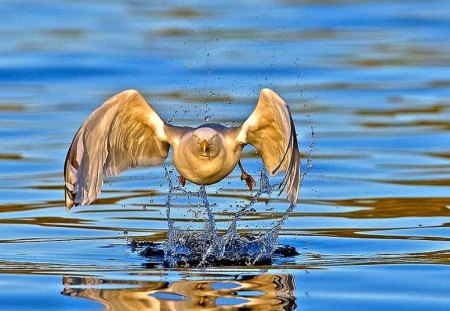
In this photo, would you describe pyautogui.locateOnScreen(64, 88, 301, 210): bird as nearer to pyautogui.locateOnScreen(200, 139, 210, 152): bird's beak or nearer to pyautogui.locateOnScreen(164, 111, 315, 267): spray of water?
pyautogui.locateOnScreen(200, 139, 210, 152): bird's beak

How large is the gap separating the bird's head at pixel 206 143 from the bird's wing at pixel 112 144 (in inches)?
21.9

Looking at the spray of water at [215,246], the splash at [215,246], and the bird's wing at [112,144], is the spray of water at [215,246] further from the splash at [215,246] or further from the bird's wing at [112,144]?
the bird's wing at [112,144]

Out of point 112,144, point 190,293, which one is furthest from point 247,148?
point 190,293

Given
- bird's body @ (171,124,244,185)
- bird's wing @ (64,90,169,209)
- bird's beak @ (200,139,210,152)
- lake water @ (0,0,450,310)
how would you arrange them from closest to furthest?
lake water @ (0,0,450,310)
bird's wing @ (64,90,169,209)
bird's beak @ (200,139,210,152)
bird's body @ (171,124,244,185)

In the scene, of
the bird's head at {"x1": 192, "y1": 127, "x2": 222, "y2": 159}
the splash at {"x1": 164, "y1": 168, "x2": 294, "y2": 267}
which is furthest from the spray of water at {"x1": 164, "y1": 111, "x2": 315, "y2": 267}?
the bird's head at {"x1": 192, "y1": 127, "x2": 222, "y2": 159}

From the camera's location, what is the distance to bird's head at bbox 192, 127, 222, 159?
1075 cm

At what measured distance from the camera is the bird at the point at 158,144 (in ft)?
34.7

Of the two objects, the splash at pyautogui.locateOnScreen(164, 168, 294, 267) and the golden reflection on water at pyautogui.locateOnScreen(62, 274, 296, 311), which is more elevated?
the splash at pyautogui.locateOnScreen(164, 168, 294, 267)

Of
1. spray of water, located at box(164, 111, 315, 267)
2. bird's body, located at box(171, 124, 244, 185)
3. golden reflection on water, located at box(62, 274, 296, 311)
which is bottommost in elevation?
golden reflection on water, located at box(62, 274, 296, 311)

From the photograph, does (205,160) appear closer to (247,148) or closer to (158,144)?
(158,144)

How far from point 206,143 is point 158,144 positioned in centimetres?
108

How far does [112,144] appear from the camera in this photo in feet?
37.2

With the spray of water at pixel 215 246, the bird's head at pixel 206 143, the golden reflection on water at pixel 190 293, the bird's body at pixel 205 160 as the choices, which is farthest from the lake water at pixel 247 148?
the bird's head at pixel 206 143

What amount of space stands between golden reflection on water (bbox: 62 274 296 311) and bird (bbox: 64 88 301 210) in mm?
1056
